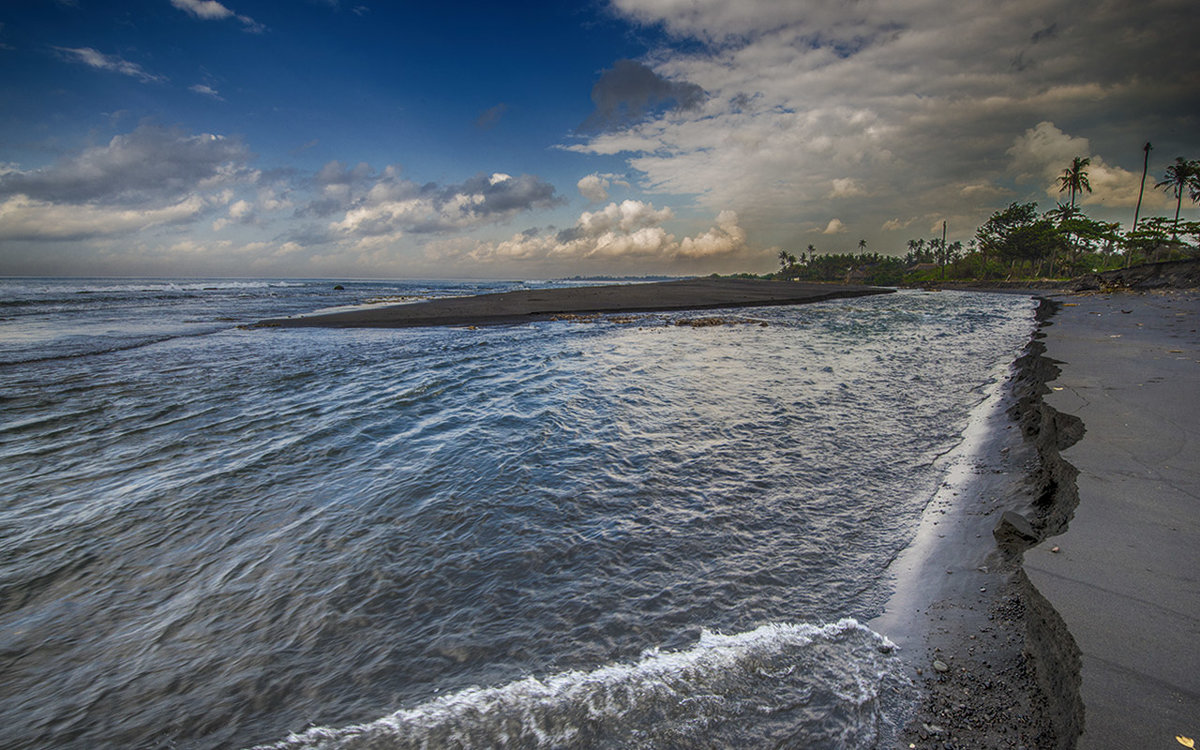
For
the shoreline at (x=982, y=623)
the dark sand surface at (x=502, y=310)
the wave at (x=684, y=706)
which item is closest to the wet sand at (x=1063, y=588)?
the shoreline at (x=982, y=623)

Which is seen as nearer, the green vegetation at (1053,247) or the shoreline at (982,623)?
the shoreline at (982,623)

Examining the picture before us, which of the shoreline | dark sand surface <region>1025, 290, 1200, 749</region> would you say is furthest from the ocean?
dark sand surface <region>1025, 290, 1200, 749</region>

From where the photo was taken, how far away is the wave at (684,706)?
2.88 meters

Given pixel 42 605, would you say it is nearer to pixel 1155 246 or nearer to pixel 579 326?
pixel 579 326

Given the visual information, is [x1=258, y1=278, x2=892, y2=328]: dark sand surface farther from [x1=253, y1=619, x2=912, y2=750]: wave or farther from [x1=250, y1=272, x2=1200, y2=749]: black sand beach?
[x1=253, y1=619, x2=912, y2=750]: wave

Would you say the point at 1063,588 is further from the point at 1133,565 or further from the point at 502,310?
the point at 502,310

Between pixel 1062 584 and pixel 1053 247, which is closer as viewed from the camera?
pixel 1062 584

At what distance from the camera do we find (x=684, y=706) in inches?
122

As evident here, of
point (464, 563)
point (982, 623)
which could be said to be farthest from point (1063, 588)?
point (464, 563)

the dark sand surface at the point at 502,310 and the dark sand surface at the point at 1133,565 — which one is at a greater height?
the dark sand surface at the point at 502,310

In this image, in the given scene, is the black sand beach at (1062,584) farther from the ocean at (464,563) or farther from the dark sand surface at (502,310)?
the dark sand surface at (502,310)

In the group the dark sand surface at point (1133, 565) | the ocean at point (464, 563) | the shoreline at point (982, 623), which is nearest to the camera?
the dark sand surface at point (1133, 565)

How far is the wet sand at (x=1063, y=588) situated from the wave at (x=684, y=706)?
31 centimetres

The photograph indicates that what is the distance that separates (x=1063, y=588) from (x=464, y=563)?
213 inches
